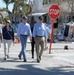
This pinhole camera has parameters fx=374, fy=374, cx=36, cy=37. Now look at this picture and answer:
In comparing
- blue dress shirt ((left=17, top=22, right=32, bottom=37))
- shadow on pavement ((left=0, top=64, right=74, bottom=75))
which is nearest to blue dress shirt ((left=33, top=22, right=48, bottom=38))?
blue dress shirt ((left=17, top=22, right=32, bottom=37))

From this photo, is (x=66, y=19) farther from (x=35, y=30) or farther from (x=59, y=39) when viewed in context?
(x=35, y=30)

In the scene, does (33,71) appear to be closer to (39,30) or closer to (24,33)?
(39,30)

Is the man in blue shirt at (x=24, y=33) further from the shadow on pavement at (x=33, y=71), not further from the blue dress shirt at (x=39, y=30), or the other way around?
the shadow on pavement at (x=33, y=71)

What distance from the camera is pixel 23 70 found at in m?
13.4

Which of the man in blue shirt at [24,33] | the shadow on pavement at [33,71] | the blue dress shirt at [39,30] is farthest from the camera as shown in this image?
the man in blue shirt at [24,33]

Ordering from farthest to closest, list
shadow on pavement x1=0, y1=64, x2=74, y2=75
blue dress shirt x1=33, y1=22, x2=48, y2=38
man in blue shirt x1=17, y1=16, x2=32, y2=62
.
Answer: man in blue shirt x1=17, y1=16, x2=32, y2=62, blue dress shirt x1=33, y1=22, x2=48, y2=38, shadow on pavement x1=0, y1=64, x2=74, y2=75

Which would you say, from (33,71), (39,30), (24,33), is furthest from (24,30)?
(33,71)

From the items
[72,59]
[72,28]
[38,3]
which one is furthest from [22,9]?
[72,59]

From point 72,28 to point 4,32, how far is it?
60.9 ft

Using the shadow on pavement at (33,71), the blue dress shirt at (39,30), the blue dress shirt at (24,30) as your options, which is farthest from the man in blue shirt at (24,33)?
the shadow on pavement at (33,71)

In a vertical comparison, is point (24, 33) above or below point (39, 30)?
below

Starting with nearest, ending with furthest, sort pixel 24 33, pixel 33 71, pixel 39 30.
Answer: pixel 33 71 < pixel 39 30 < pixel 24 33

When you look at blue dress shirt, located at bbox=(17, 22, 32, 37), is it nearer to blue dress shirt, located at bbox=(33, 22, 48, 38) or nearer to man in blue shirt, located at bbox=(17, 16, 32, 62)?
man in blue shirt, located at bbox=(17, 16, 32, 62)

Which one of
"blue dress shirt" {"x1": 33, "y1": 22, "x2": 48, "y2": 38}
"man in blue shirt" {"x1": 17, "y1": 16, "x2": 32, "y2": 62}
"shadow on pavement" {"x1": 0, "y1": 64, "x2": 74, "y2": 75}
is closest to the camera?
"shadow on pavement" {"x1": 0, "y1": 64, "x2": 74, "y2": 75}
